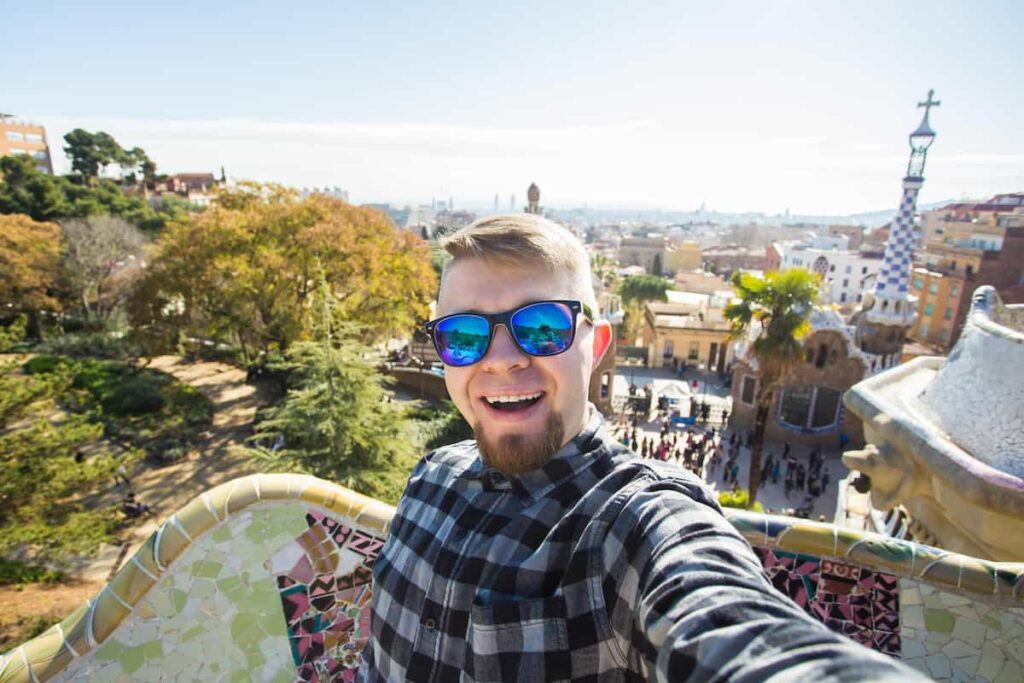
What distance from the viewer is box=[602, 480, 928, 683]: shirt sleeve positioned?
3.10 feet

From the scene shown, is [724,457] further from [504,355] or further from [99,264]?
[99,264]

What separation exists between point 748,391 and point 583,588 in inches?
811

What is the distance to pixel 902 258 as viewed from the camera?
73.6 feet

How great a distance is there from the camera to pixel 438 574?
6.26 ft

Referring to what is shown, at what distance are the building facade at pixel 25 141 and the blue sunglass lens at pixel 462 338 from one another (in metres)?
60.5

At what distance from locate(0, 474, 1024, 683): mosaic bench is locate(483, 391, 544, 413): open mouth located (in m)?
1.51

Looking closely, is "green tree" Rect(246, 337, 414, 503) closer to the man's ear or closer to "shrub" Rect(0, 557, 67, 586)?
"shrub" Rect(0, 557, 67, 586)

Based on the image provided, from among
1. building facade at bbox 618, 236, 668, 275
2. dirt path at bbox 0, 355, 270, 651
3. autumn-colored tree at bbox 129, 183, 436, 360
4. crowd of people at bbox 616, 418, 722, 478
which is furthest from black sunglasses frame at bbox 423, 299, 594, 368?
building facade at bbox 618, 236, 668, 275

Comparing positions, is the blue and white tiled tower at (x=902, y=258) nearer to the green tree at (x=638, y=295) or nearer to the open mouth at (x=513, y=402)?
the green tree at (x=638, y=295)

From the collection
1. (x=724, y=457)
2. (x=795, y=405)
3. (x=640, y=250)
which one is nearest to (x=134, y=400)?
(x=724, y=457)

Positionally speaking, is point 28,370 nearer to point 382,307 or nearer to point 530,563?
point 382,307

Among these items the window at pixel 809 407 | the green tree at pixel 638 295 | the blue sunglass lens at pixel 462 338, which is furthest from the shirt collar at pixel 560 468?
the green tree at pixel 638 295

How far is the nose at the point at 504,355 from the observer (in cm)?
187

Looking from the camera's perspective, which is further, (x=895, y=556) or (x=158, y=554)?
(x=158, y=554)
